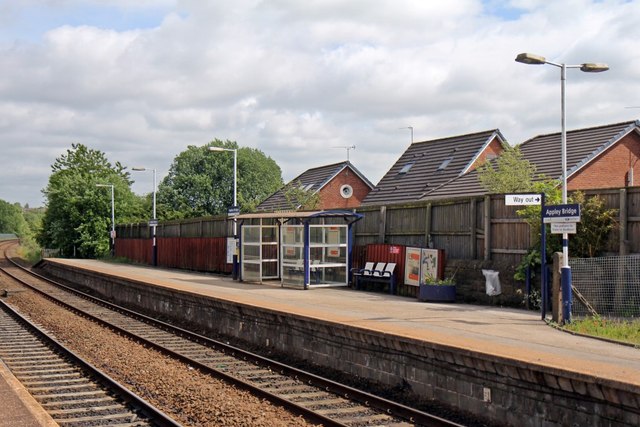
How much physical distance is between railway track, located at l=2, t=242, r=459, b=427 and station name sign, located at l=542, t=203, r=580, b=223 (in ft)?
17.6

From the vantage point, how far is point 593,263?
14281 millimetres

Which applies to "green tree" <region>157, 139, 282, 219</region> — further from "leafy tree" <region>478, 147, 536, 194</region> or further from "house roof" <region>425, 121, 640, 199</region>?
"leafy tree" <region>478, 147, 536, 194</region>

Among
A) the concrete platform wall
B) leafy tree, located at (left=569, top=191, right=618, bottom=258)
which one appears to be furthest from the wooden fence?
the concrete platform wall

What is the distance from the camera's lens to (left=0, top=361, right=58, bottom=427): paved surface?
805cm

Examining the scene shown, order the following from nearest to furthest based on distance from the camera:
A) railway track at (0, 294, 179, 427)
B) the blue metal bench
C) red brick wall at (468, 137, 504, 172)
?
1. railway track at (0, 294, 179, 427)
2. the blue metal bench
3. red brick wall at (468, 137, 504, 172)

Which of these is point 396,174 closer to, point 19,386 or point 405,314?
point 405,314

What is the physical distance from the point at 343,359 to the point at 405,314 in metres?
2.68

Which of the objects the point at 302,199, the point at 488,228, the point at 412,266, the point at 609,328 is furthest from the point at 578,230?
the point at 302,199

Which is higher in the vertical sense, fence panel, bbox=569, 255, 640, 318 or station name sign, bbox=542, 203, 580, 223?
station name sign, bbox=542, 203, 580, 223

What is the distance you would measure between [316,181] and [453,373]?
38.6 meters

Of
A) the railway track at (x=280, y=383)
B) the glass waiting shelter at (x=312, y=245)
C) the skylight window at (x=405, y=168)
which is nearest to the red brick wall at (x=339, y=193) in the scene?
the skylight window at (x=405, y=168)

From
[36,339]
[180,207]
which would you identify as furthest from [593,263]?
[180,207]

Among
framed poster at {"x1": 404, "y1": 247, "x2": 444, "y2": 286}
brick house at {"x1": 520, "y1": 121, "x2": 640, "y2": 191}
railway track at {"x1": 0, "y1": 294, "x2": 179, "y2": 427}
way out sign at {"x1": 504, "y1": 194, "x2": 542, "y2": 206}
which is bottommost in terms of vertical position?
railway track at {"x1": 0, "y1": 294, "x2": 179, "y2": 427}

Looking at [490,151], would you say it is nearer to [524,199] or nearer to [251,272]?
[251,272]
